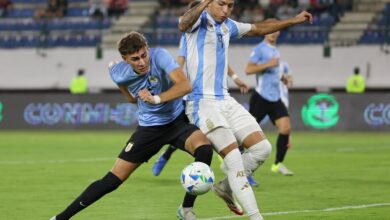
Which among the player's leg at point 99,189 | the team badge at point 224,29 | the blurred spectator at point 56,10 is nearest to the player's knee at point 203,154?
the player's leg at point 99,189

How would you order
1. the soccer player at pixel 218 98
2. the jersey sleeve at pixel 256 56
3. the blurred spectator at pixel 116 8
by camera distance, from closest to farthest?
the soccer player at pixel 218 98 → the jersey sleeve at pixel 256 56 → the blurred spectator at pixel 116 8

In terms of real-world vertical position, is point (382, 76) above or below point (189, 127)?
below

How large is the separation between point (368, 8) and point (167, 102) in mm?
23689

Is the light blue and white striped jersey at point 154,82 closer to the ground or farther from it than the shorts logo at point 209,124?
farther from it

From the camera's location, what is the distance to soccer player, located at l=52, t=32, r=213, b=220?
8.56 meters

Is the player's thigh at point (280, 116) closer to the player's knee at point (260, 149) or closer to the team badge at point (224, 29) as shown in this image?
the team badge at point (224, 29)

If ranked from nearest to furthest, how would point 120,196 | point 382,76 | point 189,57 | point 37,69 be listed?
point 189,57 → point 120,196 → point 382,76 → point 37,69

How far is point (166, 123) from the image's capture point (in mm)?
9047

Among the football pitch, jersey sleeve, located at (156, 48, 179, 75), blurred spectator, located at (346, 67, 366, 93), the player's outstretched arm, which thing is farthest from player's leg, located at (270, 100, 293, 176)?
blurred spectator, located at (346, 67, 366, 93)

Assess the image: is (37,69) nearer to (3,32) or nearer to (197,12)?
(3,32)

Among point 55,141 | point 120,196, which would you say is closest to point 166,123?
point 120,196

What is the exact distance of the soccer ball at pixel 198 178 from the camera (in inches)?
340

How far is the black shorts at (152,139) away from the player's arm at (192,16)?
3.23 feet

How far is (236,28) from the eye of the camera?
997cm
